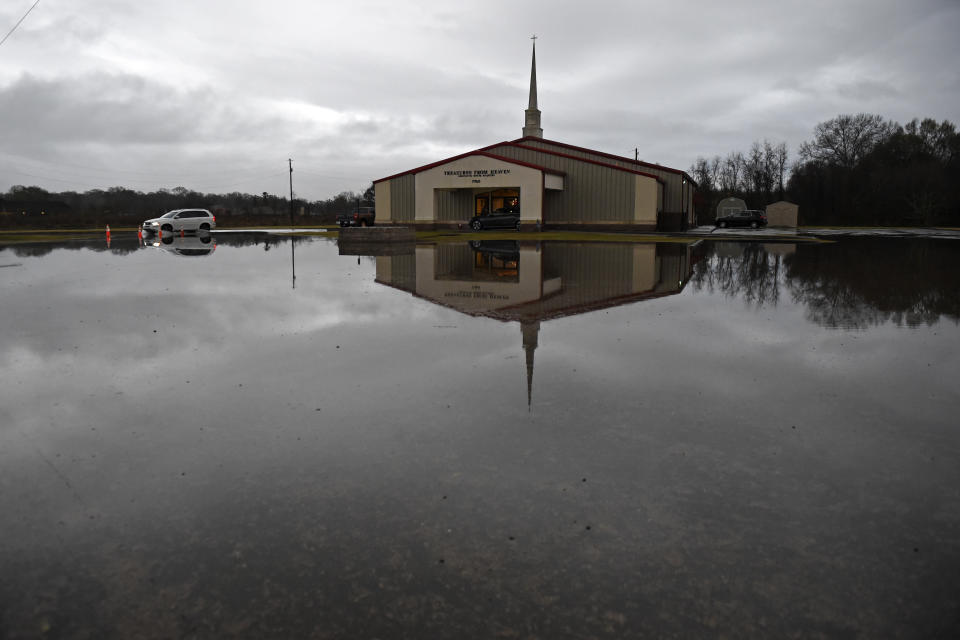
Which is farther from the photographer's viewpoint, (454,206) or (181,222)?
(454,206)

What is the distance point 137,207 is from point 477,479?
99.4m

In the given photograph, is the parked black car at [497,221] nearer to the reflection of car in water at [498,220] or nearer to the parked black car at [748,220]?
the reflection of car in water at [498,220]

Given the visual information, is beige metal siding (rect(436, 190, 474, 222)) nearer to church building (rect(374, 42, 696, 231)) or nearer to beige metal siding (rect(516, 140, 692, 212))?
church building (rect(374, 42, 696, 231))

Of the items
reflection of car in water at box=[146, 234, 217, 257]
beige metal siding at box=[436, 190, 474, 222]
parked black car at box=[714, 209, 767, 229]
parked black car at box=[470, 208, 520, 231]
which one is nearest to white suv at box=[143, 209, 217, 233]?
reflection of car in water at box=[146, 234, 217, 257]

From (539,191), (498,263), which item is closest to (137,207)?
(539,191)

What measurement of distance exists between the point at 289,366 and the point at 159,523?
136 inches

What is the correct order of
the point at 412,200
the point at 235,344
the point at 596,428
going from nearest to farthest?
the point at 596,428
the point at 235,344
the point at 412,200

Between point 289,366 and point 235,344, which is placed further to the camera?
point 235,344

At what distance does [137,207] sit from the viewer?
8956 centimetres

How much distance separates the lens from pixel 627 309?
A: 434 inches

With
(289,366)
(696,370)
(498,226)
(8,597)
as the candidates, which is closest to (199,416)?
(289,366)

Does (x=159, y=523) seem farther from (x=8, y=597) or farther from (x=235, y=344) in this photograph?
(x=235, y=344)

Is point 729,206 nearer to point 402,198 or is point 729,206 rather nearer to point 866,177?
point 866,177

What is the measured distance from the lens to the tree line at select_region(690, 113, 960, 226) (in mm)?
74875
